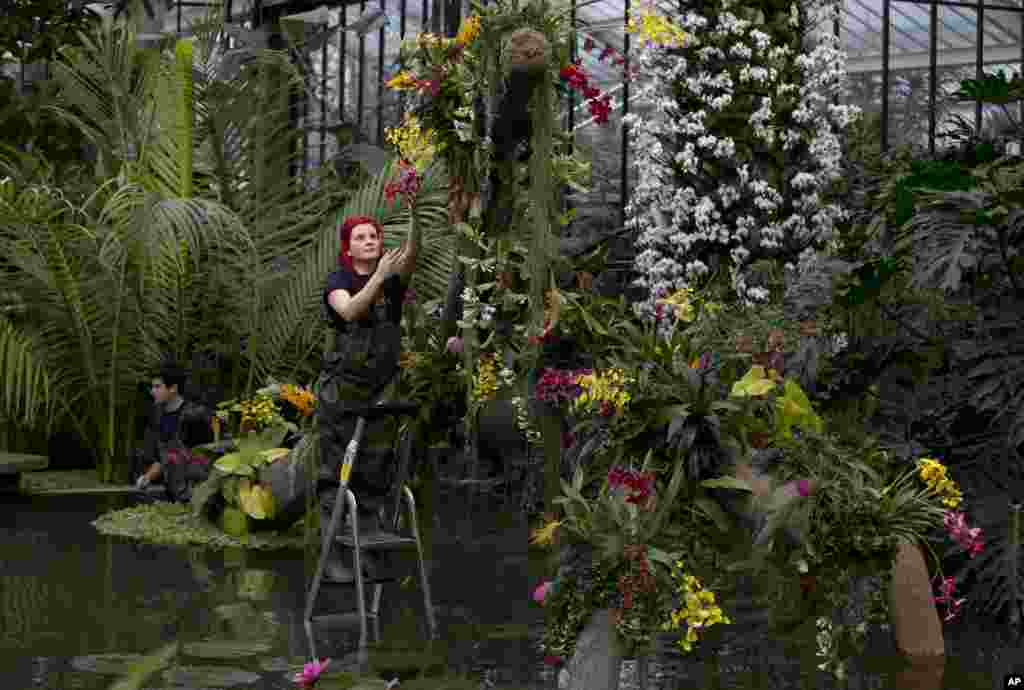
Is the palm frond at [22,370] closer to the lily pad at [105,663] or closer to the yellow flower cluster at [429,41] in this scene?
the lily pad at [105,663]

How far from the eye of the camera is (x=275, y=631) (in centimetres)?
616

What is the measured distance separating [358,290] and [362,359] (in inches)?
11.7

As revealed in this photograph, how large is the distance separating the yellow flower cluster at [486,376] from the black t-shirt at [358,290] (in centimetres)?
92

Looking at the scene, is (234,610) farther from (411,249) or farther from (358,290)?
(411,249)

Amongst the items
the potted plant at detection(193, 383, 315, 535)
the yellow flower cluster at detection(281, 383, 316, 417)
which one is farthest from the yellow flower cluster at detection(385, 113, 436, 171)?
the potted plant at detection(193, 383, 315, 535)

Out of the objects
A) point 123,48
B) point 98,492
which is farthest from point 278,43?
point 98,492

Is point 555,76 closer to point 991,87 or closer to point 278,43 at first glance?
point 991,87

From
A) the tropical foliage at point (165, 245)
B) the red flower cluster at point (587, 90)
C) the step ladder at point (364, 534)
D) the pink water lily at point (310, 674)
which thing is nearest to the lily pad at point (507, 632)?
the step ladder at point (364, 534)

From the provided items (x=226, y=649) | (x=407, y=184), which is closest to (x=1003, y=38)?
(x=407, y=184)

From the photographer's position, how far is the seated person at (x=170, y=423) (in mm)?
10172

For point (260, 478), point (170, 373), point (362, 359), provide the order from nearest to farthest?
point (362, 359) < point (260, 478) < point (170, 373)

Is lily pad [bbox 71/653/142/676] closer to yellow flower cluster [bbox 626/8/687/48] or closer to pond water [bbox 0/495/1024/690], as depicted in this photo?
pond water [bbox 0/495/1024/690]

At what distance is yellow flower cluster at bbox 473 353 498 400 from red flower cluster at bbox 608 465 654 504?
0.86m

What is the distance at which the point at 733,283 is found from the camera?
1005 centimetres
